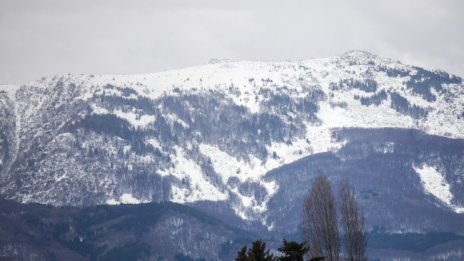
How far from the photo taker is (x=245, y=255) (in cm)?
13888

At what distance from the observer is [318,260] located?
5226 inches

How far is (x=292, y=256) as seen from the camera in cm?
13538

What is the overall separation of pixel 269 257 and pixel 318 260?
7.61 meters

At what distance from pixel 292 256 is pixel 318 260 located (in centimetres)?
406

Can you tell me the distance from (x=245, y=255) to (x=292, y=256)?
689 cm

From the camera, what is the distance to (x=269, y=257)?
138 m

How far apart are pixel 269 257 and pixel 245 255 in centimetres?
338

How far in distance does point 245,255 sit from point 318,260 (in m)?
10.9
